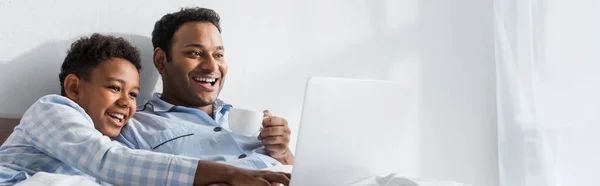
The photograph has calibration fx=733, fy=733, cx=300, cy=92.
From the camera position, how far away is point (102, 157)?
55.7 inches

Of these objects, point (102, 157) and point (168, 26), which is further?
point (168, 26)

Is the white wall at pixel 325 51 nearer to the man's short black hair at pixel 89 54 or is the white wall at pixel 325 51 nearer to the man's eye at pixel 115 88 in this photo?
the man's short black hair at pixel 89 54

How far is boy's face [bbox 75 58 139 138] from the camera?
164 centimetres

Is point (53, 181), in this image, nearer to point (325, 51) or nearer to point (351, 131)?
point (351, 131)

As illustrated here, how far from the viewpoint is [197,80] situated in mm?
1960

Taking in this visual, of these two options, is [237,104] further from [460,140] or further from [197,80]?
[460,140]

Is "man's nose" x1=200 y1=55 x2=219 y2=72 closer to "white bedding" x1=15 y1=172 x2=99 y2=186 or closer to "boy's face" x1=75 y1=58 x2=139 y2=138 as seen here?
"boy's face" x1=75 y1=58 x2=139 y2=138

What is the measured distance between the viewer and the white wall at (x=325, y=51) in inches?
69.1

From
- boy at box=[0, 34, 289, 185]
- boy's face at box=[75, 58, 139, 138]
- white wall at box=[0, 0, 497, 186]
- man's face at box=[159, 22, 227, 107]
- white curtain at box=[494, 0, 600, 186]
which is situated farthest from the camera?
white curtain at box=[494, 0, 600, 186]

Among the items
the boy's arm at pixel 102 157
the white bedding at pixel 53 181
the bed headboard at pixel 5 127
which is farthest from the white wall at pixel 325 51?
the white bedding at pixel 53 181

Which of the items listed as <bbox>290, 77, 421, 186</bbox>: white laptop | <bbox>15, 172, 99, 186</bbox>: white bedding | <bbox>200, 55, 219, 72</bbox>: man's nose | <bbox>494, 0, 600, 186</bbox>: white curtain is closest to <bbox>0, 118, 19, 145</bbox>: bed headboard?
<bbox>15, 172, 99, 186</bbox>: white bedding

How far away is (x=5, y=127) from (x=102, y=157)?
1.31 ft

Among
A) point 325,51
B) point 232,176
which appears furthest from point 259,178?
point 325,51

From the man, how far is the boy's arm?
0.33 meters
